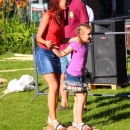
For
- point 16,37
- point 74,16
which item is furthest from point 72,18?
point 16,37

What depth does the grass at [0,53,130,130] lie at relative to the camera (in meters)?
8.22

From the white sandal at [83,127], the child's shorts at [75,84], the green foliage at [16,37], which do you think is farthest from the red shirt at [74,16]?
the green foliage at [16,37]

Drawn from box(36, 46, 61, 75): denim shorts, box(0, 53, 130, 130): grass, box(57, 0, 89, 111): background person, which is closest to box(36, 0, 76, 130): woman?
box(36, 46, 61, 75): denim shorts

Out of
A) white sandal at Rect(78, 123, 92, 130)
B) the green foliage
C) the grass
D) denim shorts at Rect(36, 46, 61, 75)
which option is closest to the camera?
white sandal at Rect(78, 123, 92, 130)

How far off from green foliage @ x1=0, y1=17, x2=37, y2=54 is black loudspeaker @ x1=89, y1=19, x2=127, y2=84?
692 centimetres

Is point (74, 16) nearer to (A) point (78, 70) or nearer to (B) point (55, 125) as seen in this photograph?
(A) point (78, 70)

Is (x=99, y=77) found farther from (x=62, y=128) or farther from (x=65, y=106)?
(x=62, y=128)

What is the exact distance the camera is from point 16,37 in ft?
62.9

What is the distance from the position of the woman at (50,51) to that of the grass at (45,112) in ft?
1.65

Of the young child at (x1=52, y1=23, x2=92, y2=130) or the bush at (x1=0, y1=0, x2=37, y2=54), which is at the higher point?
the young child at (x1=52, y1=23, x2=92, y2=130)

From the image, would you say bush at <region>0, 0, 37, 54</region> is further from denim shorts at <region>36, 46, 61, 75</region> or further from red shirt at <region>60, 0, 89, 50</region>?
denim shorts at <region>36, 46, 61, 75</region>

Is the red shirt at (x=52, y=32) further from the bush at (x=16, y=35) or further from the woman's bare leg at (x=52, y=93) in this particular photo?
the bush at (x=16, y=35)

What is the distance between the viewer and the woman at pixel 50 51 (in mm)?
7734

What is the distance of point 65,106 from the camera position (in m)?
9.29
